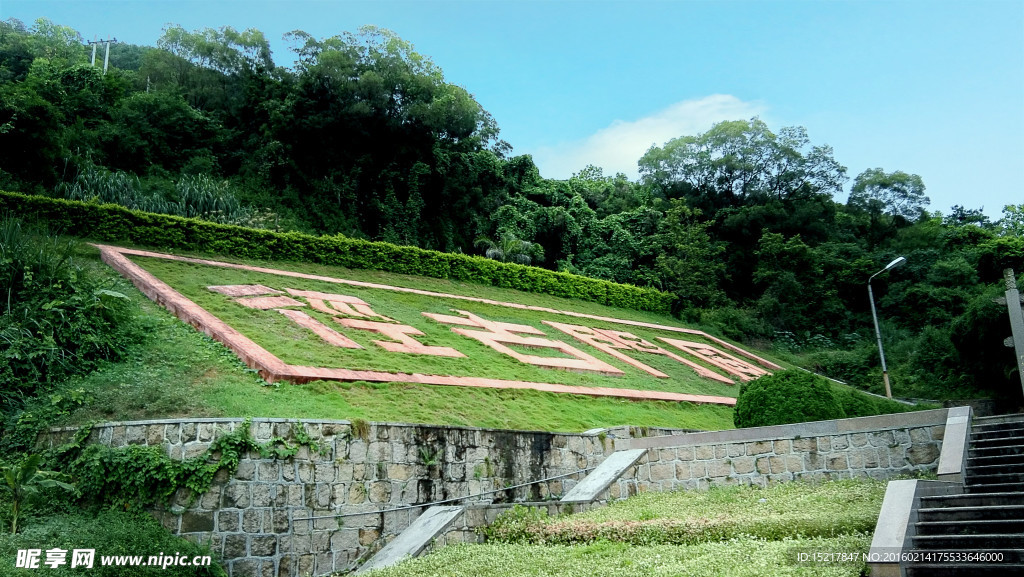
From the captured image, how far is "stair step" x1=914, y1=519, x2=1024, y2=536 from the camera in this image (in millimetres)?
5145

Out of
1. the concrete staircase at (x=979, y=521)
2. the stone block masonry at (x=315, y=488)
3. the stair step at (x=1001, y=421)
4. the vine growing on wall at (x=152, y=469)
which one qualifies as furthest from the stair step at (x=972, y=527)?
the vine growing on wall at (x=152, y=469)

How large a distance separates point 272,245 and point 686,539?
12.0 m

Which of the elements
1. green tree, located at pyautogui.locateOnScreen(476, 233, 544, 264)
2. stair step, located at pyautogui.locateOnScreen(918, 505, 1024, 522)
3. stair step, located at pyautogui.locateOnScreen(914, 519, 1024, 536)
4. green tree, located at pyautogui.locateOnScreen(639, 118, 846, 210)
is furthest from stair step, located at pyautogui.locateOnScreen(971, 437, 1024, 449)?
green tree, located at pyautogui.locateOnScreen(639, 118, 846, 210)

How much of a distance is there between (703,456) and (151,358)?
6.55 meters

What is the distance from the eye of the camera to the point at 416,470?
789cm

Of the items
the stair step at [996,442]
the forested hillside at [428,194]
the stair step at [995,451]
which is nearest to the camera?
the stair step at [995,451]

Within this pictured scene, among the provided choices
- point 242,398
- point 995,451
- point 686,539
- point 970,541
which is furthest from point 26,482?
point 995,451

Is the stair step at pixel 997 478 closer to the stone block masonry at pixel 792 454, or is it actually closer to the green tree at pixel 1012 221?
the stone block masonry at pixel 792 454

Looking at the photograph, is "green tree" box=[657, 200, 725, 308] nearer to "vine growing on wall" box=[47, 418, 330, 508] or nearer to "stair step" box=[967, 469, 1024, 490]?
"stair step" box=[967, 469, 1024, 490]

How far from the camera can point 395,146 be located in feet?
88.2

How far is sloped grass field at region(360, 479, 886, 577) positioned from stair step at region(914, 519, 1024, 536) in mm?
377

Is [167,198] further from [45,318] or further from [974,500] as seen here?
[974,500]

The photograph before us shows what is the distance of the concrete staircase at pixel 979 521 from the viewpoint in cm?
461

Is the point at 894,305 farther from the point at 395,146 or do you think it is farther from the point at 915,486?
the point at 915,486
